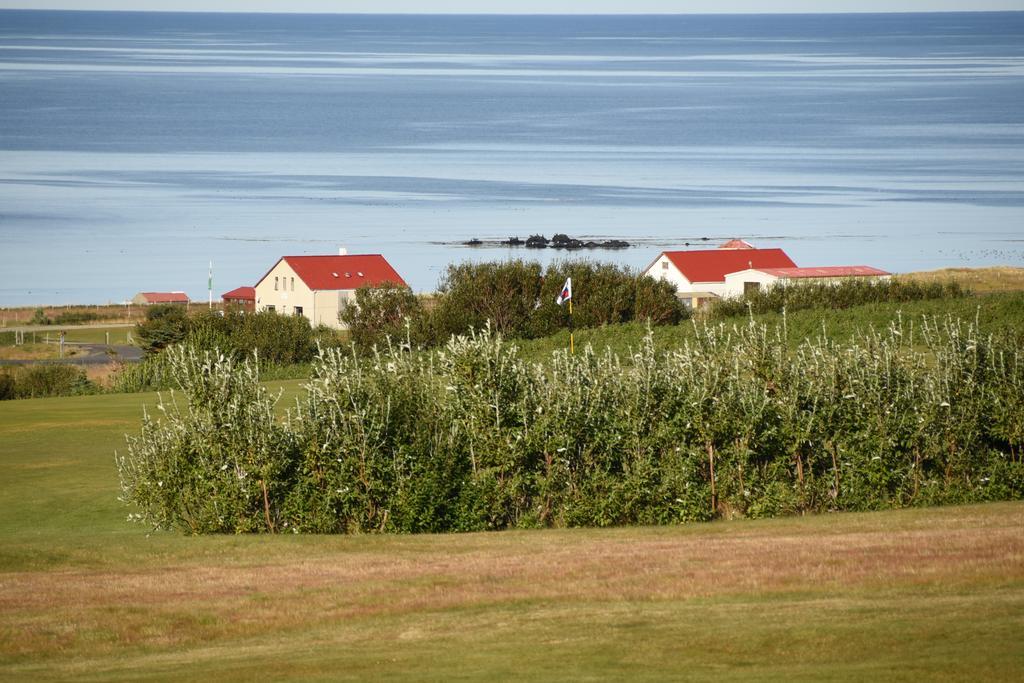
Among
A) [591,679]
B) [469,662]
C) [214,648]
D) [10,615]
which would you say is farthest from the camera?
[10,615]

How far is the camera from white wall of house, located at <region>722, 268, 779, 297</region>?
75688mm

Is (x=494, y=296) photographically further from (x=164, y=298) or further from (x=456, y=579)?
(x=456, y=579)

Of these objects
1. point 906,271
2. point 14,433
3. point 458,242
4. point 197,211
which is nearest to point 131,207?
point 197,211

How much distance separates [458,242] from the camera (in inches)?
3784

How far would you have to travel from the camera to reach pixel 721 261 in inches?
3216

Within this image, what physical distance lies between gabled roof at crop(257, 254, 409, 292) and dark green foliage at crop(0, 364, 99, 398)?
77.8 feet

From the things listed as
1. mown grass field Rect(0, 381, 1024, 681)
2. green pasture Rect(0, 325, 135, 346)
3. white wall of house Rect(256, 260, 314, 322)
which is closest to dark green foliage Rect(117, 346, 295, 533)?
mown grass field Rect(0, 381, 1024, 681)

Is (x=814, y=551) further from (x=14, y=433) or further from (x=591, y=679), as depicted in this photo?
(x=14, y=433)

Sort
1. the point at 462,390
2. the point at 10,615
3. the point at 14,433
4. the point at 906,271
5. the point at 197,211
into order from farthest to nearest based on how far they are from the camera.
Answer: the point at 197,211 → the point at 906,271 → the point at 14,433 → the point at 462,390 → the point at 10,615

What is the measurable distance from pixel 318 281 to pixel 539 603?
61.8m

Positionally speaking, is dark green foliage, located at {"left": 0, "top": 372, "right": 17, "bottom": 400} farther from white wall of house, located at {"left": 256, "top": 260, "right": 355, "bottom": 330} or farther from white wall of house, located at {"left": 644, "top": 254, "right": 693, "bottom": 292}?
white wall of house, located at {"left": 644, "top": 254, "right": 693, "bottom": 292}

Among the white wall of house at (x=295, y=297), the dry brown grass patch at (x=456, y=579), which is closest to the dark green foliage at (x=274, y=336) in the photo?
the white wall of house at (x=295, y=297)

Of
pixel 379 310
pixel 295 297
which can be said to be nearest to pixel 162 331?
pixel 379 310

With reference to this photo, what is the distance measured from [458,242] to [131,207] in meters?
31.2
